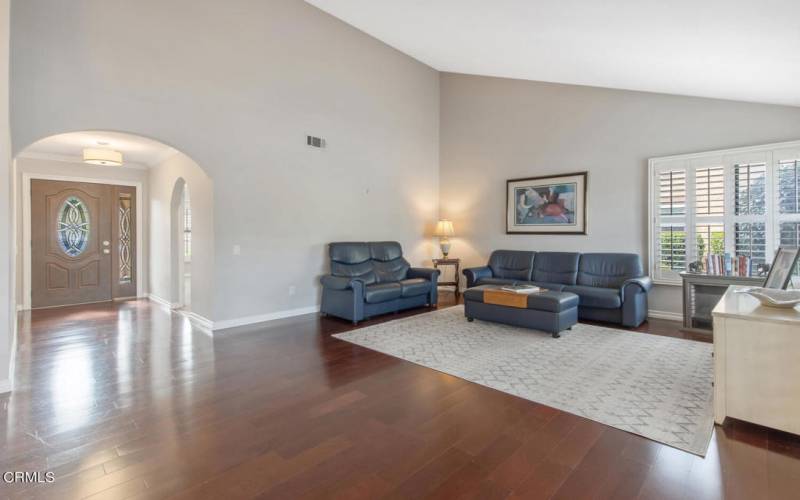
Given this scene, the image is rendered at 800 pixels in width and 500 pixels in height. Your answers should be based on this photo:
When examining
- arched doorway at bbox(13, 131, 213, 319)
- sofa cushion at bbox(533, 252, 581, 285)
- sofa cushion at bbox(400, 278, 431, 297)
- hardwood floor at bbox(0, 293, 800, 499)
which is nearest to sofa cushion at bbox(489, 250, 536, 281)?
sofa cushion at bbox(533, 252, 581, 285)

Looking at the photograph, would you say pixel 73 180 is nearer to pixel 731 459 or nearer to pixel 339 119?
pixel 339 119

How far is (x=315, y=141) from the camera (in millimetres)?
5742

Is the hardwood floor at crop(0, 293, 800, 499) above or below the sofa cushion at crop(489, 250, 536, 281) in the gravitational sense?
below

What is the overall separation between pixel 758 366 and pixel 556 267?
12.0ft

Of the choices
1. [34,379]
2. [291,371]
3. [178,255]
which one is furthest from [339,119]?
[34,379]

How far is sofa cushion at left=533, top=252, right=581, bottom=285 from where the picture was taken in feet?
18.8

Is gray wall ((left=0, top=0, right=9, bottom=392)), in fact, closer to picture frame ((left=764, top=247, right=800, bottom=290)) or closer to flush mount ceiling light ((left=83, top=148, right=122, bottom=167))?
flush mount ceiling light ((left=83, top=148, right=122, bottom=167))

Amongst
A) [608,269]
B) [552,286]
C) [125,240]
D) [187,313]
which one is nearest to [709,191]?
[608,269]

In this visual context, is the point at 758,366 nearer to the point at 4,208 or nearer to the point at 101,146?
the point at 4,208

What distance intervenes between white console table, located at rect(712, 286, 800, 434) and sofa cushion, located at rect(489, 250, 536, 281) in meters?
3.77

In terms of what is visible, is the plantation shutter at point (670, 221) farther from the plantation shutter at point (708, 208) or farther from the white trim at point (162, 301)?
the white trim at point (162, 301)

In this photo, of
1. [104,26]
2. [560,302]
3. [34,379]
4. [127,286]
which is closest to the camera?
[34,379]

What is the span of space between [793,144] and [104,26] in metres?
7.42

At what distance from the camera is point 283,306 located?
5457mm
